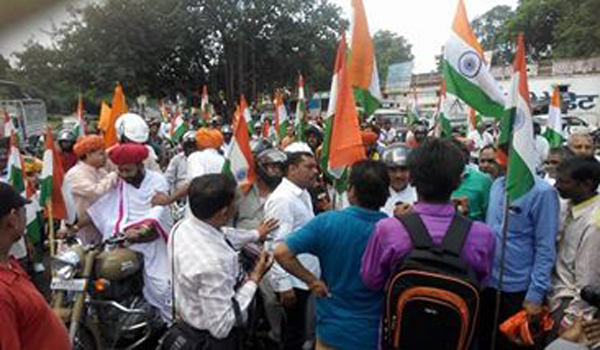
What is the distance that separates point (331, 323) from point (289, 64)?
2496 cm

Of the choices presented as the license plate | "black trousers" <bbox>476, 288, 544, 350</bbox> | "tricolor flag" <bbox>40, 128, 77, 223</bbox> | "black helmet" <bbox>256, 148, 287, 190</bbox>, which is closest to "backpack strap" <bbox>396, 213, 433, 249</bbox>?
"black trousers" <bbox>476, 288, 544, 350</bbox>

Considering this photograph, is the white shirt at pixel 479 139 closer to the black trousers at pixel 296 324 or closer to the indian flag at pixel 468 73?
the indian flag at pixel 468 73

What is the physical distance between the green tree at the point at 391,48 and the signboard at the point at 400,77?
3138 centimetres

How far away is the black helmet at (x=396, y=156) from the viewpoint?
12.2 ft

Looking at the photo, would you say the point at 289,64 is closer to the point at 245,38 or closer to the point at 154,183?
the point at 245,38

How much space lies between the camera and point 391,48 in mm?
76750

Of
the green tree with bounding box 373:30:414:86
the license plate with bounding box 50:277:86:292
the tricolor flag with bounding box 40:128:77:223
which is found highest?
the green tree with bounding box 373:30:414:86

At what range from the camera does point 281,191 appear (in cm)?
335

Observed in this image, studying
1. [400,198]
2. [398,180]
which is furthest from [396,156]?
[400,198]

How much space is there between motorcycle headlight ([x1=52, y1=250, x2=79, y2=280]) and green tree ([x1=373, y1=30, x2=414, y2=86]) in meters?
70.6

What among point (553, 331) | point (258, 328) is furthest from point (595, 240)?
point (258, 328)

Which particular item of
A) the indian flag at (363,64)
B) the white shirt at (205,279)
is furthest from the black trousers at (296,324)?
the indian flag at (363,64)

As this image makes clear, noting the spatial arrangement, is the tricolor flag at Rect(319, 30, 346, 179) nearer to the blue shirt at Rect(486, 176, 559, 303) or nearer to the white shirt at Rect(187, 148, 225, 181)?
the blue shirt at Rect(486, 176, 559, 303)

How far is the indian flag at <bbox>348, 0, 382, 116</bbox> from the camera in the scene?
388 cm
